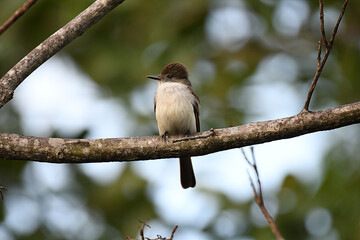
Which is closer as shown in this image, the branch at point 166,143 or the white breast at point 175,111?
the branch at point 166,143

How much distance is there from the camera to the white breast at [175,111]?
16.0 ft

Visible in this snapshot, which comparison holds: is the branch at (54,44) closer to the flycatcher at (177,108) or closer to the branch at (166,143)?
the branch at (166,143)

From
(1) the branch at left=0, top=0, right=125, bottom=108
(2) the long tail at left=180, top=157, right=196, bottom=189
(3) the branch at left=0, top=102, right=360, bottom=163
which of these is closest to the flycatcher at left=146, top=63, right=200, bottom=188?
(2) the long tail at left=180, top=157, right=196, bottom=189

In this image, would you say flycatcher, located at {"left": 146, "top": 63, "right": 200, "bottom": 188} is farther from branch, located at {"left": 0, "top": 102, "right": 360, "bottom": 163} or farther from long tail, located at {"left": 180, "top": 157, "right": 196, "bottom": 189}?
branch, located at {"left": 0, "top": 102, "right": 360, "bottom": 163}

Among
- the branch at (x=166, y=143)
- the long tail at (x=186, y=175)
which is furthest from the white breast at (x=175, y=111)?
the branch at (x=166, y=143)

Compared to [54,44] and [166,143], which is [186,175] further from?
[54,44]

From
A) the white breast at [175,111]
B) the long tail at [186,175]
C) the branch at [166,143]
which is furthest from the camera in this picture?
the long tail at [186,175]

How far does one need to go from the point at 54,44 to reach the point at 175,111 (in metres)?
1.76

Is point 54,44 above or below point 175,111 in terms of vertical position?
below

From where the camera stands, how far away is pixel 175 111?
16.1 feet

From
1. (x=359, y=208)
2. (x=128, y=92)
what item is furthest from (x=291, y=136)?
(x=128, y=92)

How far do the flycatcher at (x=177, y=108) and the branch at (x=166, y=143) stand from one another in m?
0.90

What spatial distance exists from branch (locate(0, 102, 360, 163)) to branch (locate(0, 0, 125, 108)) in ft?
1.35

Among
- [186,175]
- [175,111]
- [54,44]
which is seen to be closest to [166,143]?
[54,44]
